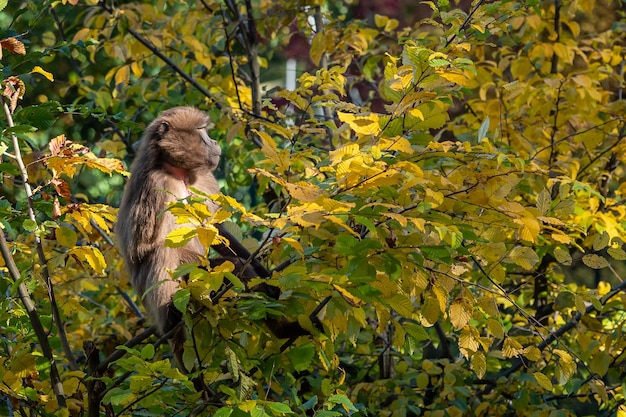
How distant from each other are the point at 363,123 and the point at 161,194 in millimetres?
1356

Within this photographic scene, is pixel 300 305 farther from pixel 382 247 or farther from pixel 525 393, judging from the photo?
pixel 525 393

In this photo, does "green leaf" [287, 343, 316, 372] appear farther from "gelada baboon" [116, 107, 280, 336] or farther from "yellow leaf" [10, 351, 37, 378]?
"yellow leaf" [10, 351, 37, 378]

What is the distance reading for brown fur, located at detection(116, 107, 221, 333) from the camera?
3.07 meters

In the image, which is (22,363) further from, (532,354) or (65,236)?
(532,354)

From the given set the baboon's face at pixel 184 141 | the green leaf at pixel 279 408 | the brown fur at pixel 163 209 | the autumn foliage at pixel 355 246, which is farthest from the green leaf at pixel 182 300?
the baboon's face at pixel 184 141

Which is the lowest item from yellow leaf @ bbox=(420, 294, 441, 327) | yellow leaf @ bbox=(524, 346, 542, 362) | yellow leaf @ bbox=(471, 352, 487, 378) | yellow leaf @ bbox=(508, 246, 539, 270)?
yellow leaf @ bbox=(524, 346, 542, 362)

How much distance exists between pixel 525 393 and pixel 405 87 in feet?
5.37

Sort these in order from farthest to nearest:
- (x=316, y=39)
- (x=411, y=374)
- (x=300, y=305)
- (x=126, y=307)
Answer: (x=126, y=307)
(x=316, y=39)
(x=411, y=374)
(x=300, y=305)

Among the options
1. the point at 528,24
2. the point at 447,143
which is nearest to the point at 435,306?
the point at 447,143

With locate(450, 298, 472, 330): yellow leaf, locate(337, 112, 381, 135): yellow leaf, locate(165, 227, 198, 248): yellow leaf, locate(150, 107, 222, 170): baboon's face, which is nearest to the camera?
locate(165, 227, 198, 248): yellow leaf

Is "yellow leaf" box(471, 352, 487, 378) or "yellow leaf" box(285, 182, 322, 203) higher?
"yellow leaf" box(285, 182, 322, 203)

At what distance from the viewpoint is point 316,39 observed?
12.4 feet

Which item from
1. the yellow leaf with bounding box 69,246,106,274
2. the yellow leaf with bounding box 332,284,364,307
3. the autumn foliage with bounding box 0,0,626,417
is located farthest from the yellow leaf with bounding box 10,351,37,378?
the yellow leaf with bounding box 332,284,364,307

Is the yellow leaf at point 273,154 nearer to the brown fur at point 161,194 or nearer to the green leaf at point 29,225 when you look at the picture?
the green leaf at point 29,225
